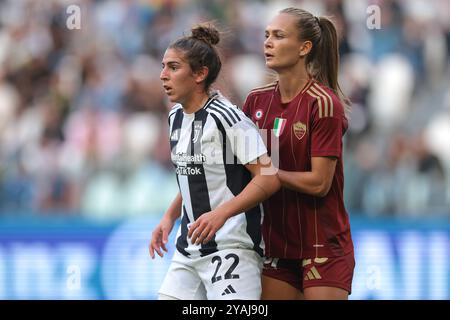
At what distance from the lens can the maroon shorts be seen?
14.0 feet

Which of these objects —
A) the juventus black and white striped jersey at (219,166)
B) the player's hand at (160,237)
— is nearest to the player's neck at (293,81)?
the juventus black and white striped jersey at (219,166)

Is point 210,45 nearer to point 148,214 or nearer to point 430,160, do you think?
point 148,214

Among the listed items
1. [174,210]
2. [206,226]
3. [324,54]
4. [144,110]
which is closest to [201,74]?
[324,54]

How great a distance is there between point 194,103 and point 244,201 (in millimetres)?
607

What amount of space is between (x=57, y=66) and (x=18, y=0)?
4.13 feet

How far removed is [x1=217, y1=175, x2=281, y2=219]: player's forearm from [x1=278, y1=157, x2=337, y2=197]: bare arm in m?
0.08

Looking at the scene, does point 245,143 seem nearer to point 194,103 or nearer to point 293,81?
point 194,103

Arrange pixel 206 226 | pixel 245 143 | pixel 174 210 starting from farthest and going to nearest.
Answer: pixel 174 210 < pixel 245 143 < pixel 206 226

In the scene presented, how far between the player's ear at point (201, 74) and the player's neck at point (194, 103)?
0.07 m

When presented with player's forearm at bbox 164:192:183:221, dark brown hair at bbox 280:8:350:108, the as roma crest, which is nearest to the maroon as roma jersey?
the as roma crest

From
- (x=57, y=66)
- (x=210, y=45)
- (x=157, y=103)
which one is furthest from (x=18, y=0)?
(x=210, y=45)

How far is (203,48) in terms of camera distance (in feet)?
14.3

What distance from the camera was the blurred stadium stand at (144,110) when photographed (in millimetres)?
8242

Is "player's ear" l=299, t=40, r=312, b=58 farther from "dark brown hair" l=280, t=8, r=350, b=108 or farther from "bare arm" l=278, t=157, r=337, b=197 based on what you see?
"bare arm" l=278, t=157, r=337, b=197
